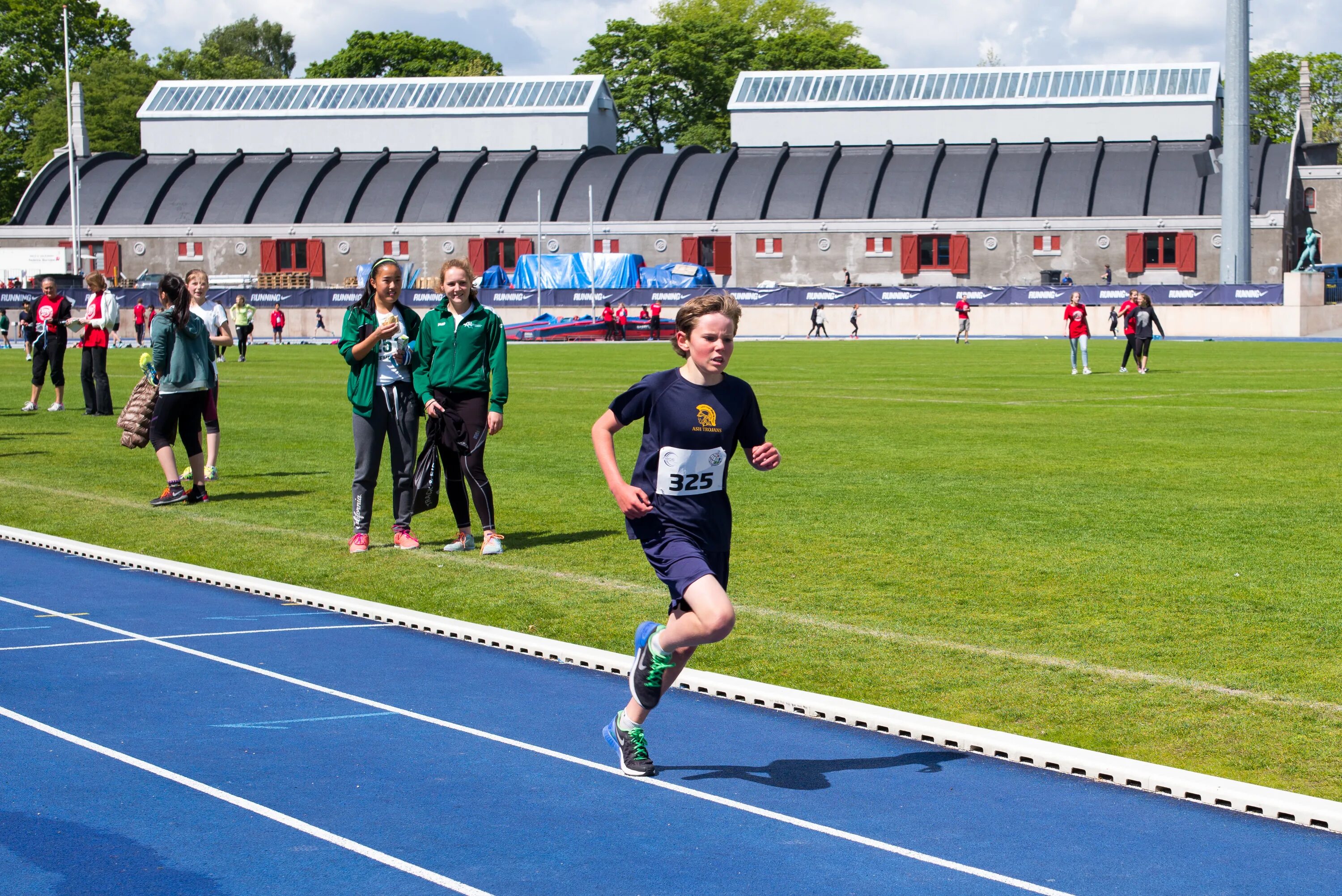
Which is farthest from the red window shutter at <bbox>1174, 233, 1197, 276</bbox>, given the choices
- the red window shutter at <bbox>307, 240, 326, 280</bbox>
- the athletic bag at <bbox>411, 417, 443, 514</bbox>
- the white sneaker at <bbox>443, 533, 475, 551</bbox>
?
the athletic bag at <bbox>411, 417, 443, 514</bbox>

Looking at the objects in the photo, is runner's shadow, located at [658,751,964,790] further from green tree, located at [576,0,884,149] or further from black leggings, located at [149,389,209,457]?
green tree, located at [576,0,884,149]

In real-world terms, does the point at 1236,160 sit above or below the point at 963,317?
above

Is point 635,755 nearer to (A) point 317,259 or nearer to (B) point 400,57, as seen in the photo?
(A) point 317,259

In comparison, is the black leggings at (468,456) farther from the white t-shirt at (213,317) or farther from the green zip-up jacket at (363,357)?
the white t-shirt at (213,317)

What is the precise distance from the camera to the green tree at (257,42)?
412 feet

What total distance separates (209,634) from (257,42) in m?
127

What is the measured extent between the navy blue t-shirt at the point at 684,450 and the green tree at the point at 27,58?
102778mm

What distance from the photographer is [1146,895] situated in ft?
15.3

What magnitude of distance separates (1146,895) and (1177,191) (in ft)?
235

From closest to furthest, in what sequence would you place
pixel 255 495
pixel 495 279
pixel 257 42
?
pixel 255 495, pixel 495 279, pixel 257 42

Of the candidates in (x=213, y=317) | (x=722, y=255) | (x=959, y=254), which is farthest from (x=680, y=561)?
(x=722, y=255)

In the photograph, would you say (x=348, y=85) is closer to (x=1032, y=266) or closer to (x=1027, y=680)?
(x=1032, y=266)

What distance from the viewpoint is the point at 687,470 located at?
5.70 m

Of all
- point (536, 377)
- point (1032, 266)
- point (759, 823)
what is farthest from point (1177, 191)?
point (759, 823)
